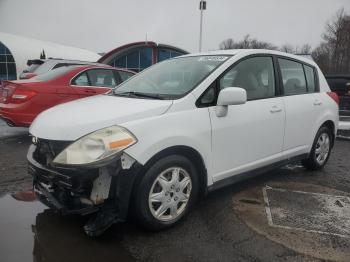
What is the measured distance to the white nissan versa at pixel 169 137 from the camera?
2861 millimetres

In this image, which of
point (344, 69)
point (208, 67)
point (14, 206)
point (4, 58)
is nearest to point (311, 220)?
point (208, 67)

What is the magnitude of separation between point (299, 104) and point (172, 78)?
1.80 m

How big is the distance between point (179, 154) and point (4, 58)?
30.7m

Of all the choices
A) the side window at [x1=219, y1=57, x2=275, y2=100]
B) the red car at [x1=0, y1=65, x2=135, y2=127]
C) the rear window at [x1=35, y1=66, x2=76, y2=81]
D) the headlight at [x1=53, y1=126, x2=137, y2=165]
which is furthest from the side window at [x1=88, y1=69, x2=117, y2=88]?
the headlight at [x1=53, y1=126, x2=137, y2=165]

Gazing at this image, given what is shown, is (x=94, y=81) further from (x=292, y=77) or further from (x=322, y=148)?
(x=322, y=148)

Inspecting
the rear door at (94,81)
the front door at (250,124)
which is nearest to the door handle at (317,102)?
the front door at (250,124)

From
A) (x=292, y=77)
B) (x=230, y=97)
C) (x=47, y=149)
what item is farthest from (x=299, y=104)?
(x=47, y=149)

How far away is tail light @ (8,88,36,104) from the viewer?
253 inches

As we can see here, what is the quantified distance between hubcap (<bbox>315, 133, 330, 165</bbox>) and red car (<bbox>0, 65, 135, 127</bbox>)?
443 cm

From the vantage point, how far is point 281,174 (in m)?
5.19

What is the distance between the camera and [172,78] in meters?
3.93

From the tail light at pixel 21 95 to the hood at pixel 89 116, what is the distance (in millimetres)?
3219

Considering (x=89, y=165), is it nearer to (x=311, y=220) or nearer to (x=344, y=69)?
(x=311, y=220)

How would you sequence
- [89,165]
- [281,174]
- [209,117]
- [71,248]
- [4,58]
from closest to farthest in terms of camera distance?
[89,165] < [71,248] < [209,117] < [281,174] < [4,58]
